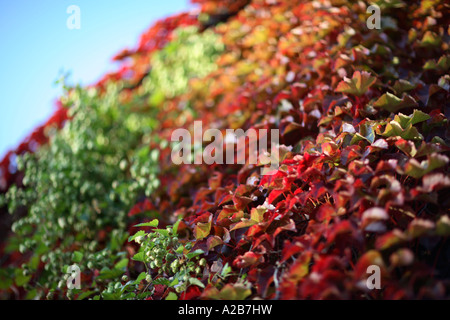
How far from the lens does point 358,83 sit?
1.15m

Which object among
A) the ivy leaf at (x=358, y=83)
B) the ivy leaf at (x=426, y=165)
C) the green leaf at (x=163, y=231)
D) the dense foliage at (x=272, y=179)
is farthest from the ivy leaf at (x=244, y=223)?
the ivy leaf at (x=358, y=83)

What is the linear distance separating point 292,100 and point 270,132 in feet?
0.63

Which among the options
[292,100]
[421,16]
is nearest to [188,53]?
[292,100]

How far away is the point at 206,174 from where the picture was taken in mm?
1558

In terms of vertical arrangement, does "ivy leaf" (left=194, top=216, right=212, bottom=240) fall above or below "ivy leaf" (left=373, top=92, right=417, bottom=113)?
below

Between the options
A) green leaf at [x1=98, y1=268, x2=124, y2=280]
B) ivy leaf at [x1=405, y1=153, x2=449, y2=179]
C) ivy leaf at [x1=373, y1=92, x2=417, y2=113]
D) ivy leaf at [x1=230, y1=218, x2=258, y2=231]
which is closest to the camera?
ivy leaf at [x1=405, y1=153, x2=449, y2=179]

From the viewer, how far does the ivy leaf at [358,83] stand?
1.14 meters

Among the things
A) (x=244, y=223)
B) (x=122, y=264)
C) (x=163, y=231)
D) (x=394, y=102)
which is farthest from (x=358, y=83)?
(x=122, y=264)

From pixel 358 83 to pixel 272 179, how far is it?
1.45 feet

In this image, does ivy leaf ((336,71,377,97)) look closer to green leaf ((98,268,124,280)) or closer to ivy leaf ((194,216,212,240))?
ivy leaf ((194,216,212,240))

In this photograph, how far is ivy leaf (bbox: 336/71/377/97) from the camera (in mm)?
1138

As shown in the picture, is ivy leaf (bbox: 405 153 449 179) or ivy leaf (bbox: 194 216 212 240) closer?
ivy leaf (bbox: 405 153 449 179)

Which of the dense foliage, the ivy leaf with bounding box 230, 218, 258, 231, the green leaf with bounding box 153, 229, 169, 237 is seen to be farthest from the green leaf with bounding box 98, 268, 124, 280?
the ivy leaf with bounding box 230, 218, 258, 231
